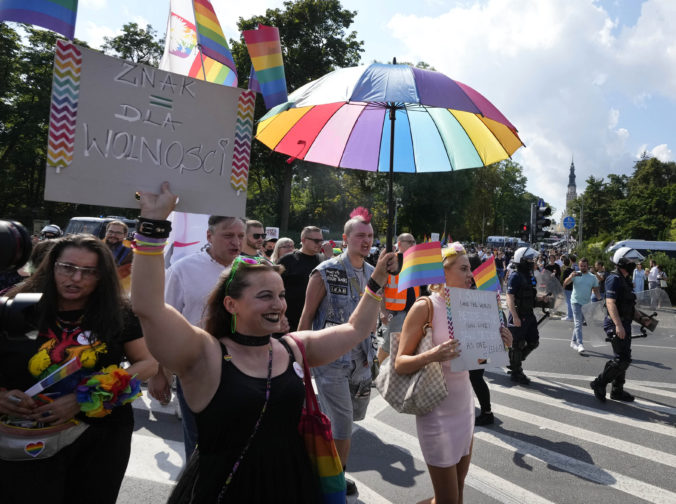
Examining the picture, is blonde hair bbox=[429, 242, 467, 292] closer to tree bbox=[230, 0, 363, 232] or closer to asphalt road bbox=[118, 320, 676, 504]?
asphalt road bbox=[118, 320, 676, 504]

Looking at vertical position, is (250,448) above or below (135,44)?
below

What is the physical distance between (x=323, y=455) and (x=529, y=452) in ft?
12.1

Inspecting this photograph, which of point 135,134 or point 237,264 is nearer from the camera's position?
point 135,134

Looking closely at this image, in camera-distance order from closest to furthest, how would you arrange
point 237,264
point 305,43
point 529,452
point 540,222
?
point 237,264 → point 529,452 → point 540,222 → point 305,43

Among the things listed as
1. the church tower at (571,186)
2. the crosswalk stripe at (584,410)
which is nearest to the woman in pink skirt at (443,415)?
the crosswalk stripe at (584,410)

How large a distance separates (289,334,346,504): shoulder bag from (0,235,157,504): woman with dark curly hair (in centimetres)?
95

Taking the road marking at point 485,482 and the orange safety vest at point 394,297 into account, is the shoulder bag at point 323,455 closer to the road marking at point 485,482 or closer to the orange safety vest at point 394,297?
the road marking at point 485,482

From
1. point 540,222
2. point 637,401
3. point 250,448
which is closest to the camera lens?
point 250,448

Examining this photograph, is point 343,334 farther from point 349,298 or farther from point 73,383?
point 349,298

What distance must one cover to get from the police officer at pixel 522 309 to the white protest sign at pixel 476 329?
13.9 feet

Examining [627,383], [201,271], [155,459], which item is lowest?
[155,459]

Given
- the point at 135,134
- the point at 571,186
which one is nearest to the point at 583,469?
the point at 135,134

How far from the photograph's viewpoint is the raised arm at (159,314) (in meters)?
1.68

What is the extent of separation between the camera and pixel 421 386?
300cm
